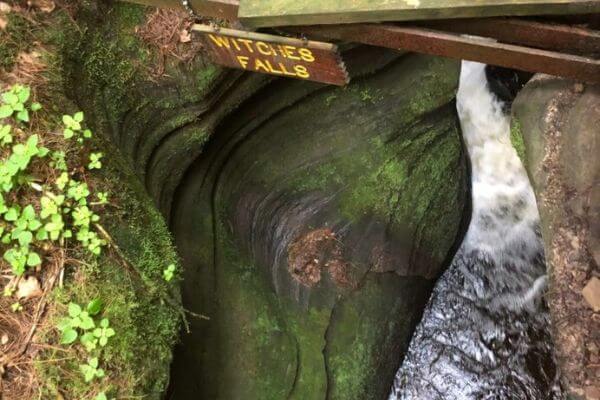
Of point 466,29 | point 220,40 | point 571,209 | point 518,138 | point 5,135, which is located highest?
point 518,138

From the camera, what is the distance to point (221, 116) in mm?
3992

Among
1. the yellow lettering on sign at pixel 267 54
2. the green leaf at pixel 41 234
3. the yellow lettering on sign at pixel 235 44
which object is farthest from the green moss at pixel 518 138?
the green leaf at pixel 41 234

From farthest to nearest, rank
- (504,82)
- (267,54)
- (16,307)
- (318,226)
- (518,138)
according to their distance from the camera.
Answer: (504,82), (318,226), (518,138), (267,54), (16,307)

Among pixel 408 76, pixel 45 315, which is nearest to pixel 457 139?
pixel 408 76

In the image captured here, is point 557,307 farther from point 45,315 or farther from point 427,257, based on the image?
point 45,315

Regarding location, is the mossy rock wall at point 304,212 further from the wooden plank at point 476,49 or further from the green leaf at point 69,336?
the wooden plank at point 476,49

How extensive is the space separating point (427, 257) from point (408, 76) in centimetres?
158

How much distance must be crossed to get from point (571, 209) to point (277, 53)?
1929 mm

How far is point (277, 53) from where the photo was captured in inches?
103

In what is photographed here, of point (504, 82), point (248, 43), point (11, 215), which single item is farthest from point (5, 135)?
point (504, 82)

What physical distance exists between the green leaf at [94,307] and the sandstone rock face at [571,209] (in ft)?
8.29

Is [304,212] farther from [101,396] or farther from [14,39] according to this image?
[14,39]

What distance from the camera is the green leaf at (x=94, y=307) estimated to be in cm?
252

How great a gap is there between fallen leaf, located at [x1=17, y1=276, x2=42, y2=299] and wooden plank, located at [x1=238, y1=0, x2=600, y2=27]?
5.51 ft
